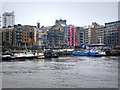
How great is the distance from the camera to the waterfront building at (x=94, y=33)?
15926 centimetres

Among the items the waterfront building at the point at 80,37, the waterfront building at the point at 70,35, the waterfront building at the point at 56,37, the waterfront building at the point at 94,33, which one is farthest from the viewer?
the waterfront building at the point at 80,37

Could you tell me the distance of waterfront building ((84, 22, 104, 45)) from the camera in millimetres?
159262

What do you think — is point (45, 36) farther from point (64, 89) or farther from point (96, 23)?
point (64, 89)

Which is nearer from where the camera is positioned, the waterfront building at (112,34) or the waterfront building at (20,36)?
the waterfront building at (20,36)

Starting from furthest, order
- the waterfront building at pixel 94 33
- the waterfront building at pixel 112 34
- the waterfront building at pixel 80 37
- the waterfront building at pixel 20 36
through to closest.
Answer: the waterfront building at pixel 80 37
the waterfront building at pixel 94 33
the waterfront building at pixel 112 34
the waterfront building at pixel 20 36

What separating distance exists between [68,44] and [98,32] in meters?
25.5

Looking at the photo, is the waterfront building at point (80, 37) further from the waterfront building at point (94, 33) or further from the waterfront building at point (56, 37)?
the waterfront building at point (56, 37)

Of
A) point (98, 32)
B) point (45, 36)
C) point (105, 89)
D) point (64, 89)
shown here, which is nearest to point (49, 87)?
point (64, 89)

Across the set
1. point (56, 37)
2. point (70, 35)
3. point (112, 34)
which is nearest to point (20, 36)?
point (56, 37)

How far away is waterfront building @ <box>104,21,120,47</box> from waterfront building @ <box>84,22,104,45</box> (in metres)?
4.35

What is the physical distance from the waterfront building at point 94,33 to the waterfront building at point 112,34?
4.35 metres

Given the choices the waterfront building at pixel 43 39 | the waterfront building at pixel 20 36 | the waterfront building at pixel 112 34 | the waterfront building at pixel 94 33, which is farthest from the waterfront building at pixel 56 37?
the waterfront building at pixel 112 34

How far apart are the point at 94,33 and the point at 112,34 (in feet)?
54.2

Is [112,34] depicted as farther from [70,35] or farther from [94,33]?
[70,35]
